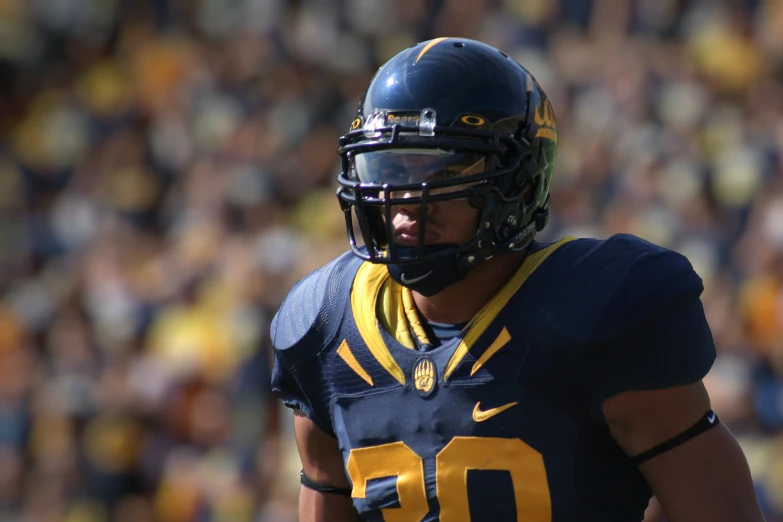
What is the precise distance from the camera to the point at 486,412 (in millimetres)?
2055

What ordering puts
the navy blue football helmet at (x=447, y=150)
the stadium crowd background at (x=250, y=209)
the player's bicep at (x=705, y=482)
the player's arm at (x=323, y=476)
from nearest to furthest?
the player's bicep at (x=705, y=482)
the navy blue football helmet at (x=447, y=150)
the player's arm at (x=323, y=476)
the stadium crowd background at (x=250, y=209)

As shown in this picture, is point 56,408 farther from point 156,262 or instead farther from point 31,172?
point 31,172

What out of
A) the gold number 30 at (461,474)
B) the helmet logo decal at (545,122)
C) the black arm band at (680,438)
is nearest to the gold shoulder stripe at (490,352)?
the gold number 30 at (461,474)

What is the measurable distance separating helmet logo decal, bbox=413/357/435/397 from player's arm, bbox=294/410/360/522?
0.31 metres

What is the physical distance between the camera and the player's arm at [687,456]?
1988 millimetres

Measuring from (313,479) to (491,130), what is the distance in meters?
0.78

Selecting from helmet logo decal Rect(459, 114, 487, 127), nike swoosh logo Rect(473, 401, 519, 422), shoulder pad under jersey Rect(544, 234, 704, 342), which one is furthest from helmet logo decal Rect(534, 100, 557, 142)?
nike swoosh logo Rect(473, 401, 519, 422)

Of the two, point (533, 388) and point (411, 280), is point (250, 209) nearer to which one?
point (411, 280)

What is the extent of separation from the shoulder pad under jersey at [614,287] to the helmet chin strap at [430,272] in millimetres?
165

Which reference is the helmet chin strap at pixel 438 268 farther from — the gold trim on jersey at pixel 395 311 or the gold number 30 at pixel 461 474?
the gold number 30 at pixel 461 474

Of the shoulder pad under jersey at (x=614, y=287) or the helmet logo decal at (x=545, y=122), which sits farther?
the helmet logo decal at (x=545, y=122)

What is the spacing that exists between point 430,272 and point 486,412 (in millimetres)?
259

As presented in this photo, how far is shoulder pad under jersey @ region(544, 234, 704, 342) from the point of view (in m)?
2.01

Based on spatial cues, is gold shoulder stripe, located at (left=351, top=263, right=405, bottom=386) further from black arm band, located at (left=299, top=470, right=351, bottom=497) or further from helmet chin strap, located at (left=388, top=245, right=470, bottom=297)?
black arm band, located at (left=299, top=470, right=351, bottom=497)
